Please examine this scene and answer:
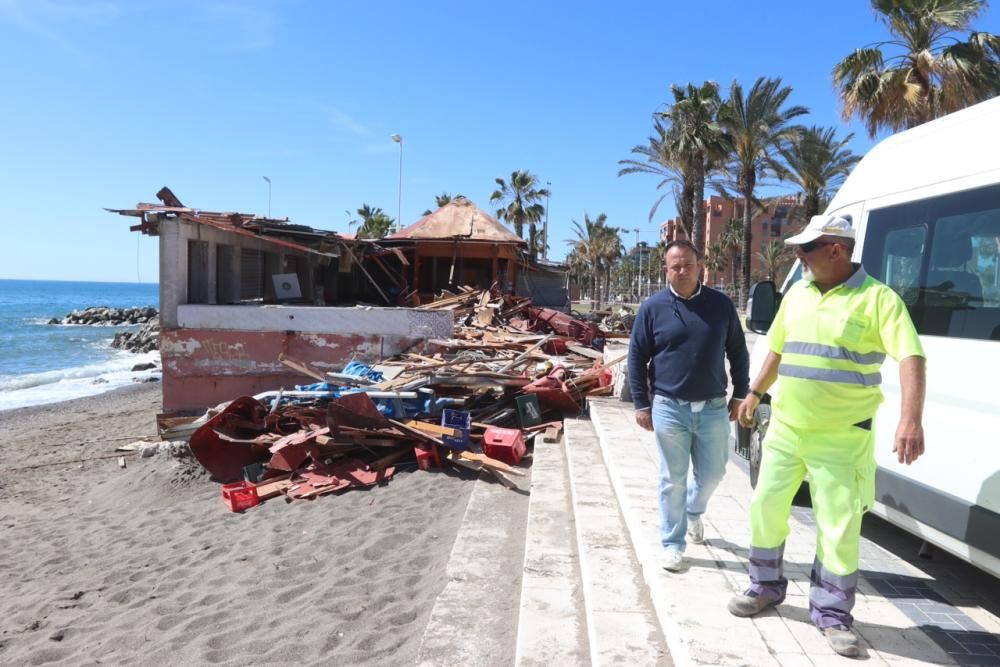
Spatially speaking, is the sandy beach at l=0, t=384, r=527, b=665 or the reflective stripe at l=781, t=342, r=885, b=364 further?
the sandy beach at l=0, t=384, r=527, b=665

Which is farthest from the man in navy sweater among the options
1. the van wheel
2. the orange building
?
the orange building

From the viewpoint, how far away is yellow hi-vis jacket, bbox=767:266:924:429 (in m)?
2.53

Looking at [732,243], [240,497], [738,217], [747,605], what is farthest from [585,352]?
[738,217]

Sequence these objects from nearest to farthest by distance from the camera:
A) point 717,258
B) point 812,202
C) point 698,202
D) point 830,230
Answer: point 830,230 < point 698,202 < point 812,202 < point 717,258

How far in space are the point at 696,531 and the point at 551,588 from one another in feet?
3.11

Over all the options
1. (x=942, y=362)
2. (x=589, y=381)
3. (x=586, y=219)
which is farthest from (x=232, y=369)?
(x=586, y=219)

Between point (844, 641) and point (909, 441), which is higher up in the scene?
point (909, 441)

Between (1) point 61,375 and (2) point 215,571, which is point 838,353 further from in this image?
(1) point 61,375

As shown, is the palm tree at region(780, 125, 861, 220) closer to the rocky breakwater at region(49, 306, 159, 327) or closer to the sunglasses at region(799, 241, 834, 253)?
the sunglasses at region(799, 241, 834, 253)

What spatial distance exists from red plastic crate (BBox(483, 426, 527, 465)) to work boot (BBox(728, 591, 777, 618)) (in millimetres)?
4036

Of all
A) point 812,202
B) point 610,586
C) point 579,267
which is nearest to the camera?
point 610,586

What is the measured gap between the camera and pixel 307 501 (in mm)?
6766

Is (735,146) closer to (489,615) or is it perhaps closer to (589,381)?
(589,381)

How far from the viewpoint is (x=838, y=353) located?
2.61m
